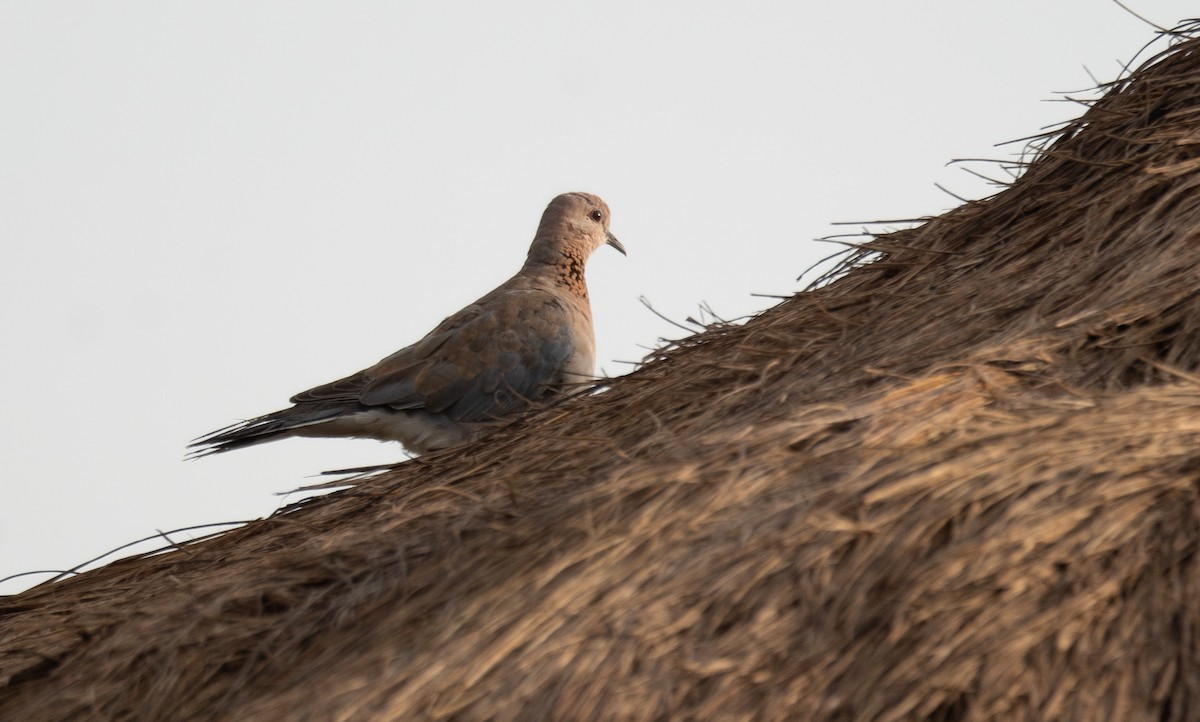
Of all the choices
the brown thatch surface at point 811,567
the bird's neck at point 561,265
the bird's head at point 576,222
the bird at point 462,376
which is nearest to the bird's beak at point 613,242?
the bird's head at point 576,222

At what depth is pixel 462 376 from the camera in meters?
6.23

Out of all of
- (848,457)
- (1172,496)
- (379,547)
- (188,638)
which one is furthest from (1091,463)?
(188,638)

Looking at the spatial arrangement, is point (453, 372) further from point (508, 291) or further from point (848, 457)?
point (848, 457)

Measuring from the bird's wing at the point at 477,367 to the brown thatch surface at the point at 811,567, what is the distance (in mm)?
2528

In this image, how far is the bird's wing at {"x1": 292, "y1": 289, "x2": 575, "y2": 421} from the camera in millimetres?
6148

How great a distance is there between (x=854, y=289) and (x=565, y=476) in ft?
4.23

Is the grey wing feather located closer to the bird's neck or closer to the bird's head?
the bird's neck

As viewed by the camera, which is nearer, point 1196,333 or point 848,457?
point 848,457

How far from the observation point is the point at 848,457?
2781mm

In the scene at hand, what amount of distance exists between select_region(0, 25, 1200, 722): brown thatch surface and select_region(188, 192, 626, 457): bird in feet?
8.05

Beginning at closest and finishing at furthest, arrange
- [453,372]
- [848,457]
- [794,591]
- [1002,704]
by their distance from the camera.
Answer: [1002,704] < [794,591] < [848,457] < [453,372]

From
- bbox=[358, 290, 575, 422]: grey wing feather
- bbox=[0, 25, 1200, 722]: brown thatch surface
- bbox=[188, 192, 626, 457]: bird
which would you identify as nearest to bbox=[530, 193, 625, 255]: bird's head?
bbox=[188, 192, 626, 457]: bird

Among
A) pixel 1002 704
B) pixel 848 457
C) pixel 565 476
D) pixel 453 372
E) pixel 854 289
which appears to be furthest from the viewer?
pixel 453 372

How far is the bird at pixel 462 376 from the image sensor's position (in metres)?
6.06
